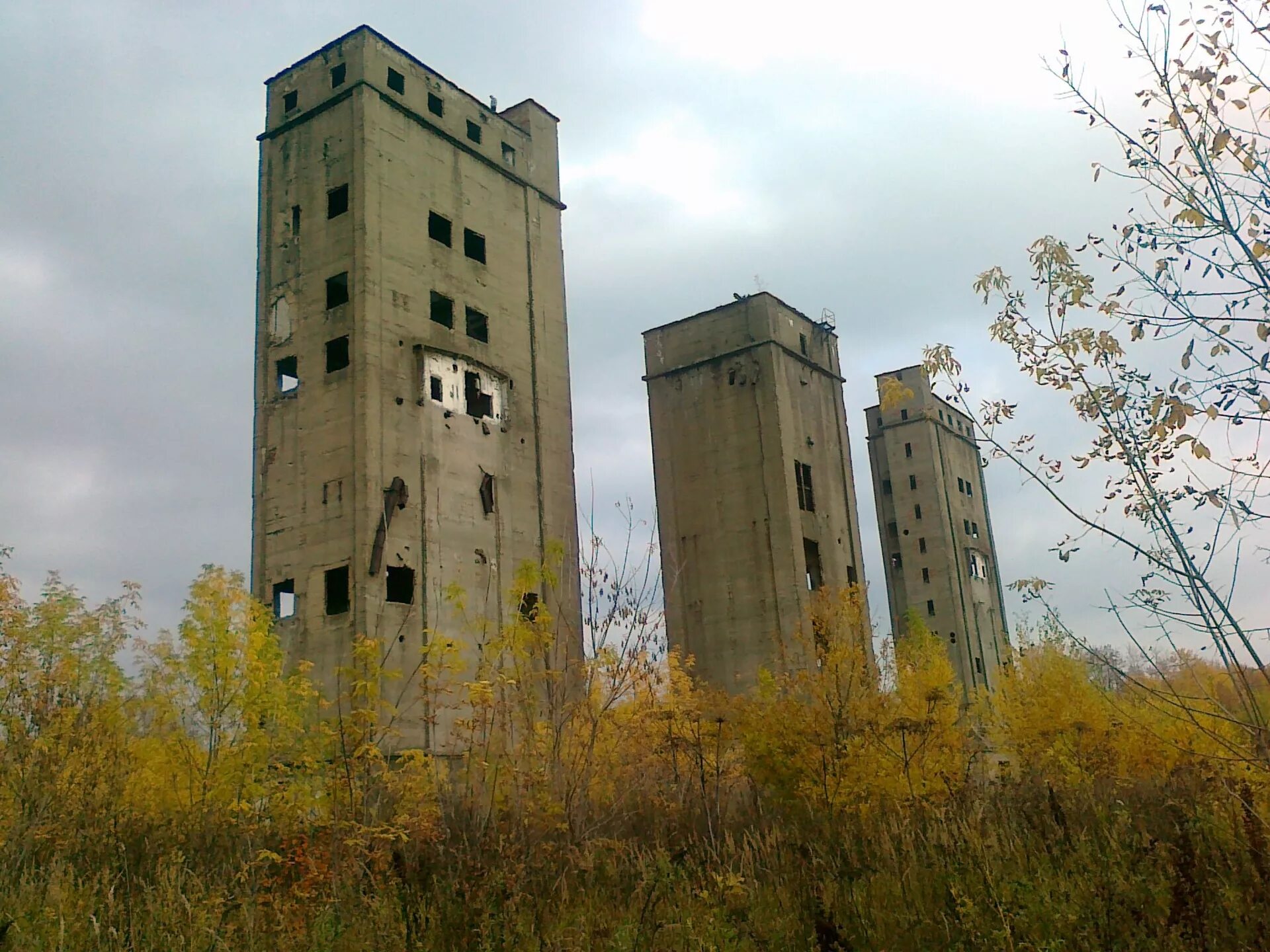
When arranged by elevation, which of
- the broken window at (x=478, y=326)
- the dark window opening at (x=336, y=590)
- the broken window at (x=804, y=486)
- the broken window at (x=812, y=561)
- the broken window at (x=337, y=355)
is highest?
the broken window at (x=478, y=326)

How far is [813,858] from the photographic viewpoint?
914 centimetres

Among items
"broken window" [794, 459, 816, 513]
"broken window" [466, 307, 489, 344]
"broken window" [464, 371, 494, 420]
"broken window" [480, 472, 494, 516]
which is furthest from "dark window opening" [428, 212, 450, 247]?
"broken window" [794, 459, 816, 513]

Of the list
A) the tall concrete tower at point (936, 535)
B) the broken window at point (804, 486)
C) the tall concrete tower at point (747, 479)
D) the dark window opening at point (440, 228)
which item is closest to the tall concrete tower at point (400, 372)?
the dark window opening at point (440, 228)

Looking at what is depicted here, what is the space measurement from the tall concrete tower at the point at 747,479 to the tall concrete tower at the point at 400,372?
9372 mm

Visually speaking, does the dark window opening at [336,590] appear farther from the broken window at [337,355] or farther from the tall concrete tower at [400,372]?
the broken window at [337,355]

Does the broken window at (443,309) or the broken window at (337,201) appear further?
the broken window at (443,309)

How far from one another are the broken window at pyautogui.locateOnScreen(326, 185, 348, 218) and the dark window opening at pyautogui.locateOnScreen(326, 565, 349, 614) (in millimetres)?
10052

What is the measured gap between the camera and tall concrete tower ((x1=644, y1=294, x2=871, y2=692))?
3644cm

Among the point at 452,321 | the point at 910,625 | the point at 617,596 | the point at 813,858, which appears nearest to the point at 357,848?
the point at 617,596

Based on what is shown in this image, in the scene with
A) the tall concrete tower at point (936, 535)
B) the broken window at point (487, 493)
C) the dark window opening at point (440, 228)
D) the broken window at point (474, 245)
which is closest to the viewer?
the broken window at point (487, 493)

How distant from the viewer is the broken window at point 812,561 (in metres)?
37.5

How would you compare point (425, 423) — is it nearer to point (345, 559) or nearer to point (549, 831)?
point (345, 559)

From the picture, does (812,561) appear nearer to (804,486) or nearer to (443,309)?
(804,486)

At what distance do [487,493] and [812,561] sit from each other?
50.1ft
